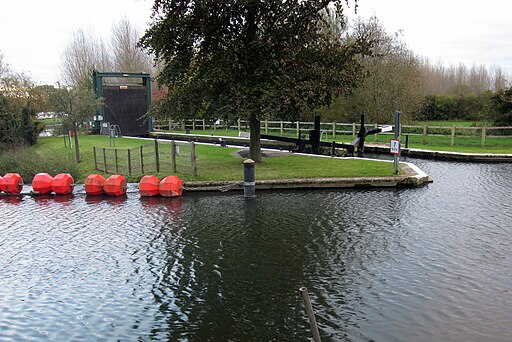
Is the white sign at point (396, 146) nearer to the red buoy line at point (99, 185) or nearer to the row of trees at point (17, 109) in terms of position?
the red buoy line at point (99, 185)

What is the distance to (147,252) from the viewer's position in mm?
8656

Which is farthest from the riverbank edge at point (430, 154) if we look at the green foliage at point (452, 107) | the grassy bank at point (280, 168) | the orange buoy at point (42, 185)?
the green foliage at point (452, 107)

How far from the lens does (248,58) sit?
661 inches

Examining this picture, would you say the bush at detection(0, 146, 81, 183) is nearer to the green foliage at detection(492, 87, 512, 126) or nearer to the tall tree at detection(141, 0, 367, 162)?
the tall tree at detection(141, 0, 367, 162)

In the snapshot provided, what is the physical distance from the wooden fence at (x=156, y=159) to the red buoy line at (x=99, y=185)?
1.68 metres

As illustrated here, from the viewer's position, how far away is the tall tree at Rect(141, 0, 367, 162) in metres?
15.5

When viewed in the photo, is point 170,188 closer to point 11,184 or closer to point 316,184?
point 316,184

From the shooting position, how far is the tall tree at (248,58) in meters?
15.5

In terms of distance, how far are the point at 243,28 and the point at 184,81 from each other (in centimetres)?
323

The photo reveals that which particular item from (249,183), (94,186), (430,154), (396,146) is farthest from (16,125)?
(430,154)

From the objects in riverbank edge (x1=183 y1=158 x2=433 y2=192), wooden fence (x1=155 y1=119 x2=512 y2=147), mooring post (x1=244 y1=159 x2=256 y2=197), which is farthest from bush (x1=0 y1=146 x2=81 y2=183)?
mooring post (x1=244 y1=159 x2=256 y2=197)

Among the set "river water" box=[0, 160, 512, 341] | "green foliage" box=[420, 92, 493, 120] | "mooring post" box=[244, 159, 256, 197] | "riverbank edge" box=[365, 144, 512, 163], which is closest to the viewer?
"river water" box=[0, 160, 512, 341]

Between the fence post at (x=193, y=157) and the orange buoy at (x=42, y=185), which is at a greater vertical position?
the fence post at (x=193, y=157)

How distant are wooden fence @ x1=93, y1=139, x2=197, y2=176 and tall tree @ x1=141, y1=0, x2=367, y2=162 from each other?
155cm
